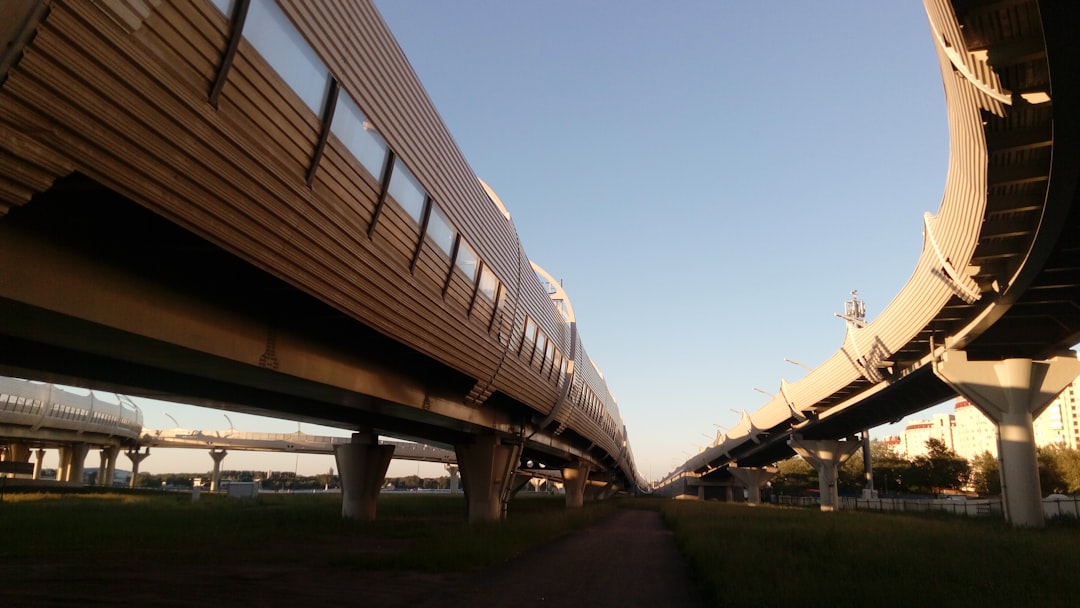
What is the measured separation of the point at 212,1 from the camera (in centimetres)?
864

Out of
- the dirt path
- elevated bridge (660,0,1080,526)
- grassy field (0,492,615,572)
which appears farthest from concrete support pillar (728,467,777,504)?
the dirt path

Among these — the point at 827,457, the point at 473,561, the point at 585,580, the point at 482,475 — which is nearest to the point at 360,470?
the point at 482,475

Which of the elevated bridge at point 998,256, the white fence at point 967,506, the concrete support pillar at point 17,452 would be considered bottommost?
the white fence at point 967,506

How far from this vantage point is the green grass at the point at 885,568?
36.9 feet

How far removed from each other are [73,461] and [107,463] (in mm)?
4808

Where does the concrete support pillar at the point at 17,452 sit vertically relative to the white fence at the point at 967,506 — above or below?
above

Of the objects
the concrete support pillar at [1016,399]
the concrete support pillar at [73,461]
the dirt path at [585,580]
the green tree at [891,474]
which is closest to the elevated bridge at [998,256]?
the concrete support pillar at [1016,399]

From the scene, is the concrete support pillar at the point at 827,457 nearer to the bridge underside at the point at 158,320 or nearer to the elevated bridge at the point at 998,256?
the elevated bridge at the point at 998,256

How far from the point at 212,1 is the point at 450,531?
17.8m

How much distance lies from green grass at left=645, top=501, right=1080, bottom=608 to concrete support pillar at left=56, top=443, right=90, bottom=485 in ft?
265

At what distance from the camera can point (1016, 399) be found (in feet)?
94.0

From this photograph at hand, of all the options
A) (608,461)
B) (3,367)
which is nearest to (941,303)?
(3,367)

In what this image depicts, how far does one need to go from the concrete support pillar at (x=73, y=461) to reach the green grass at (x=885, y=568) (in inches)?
3176

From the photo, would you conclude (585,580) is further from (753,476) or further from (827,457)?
(753,476)
